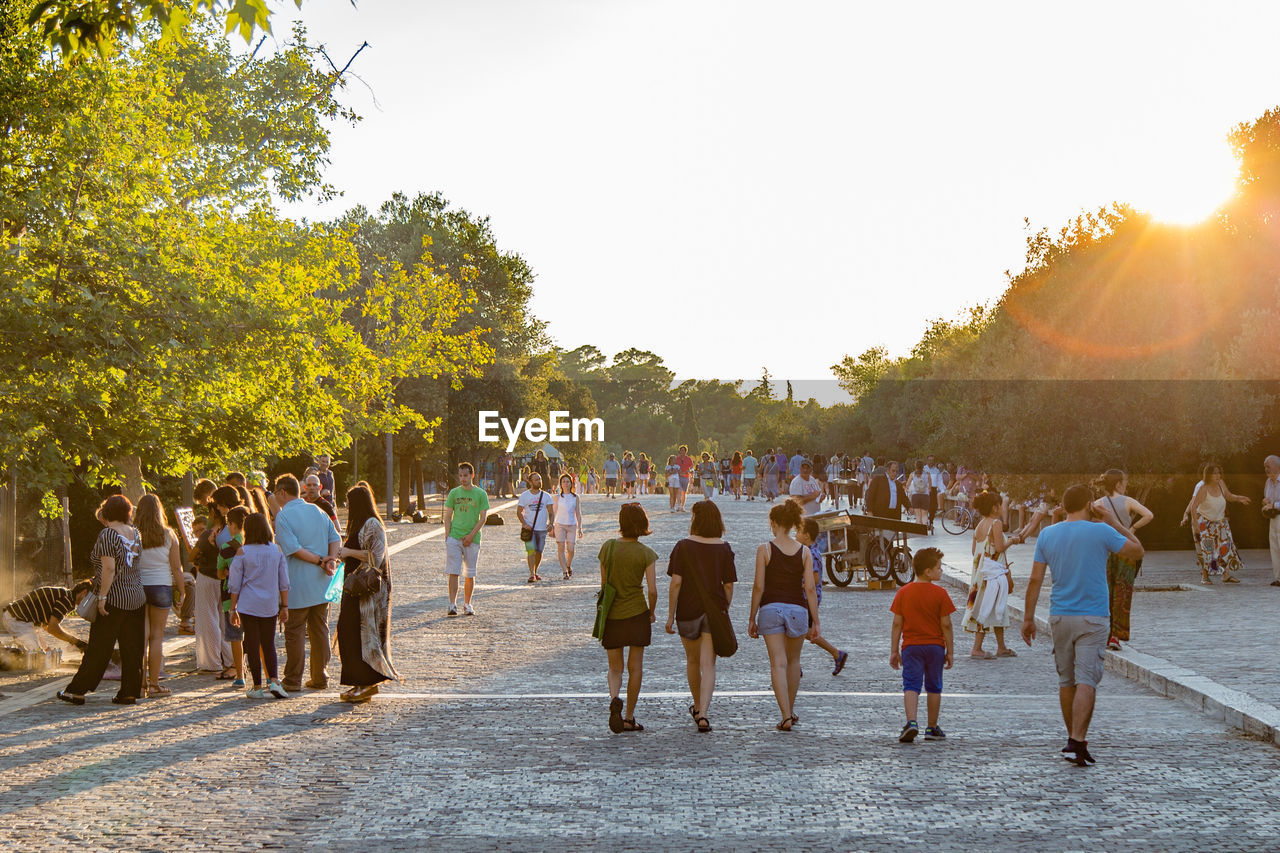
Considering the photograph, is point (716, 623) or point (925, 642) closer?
point (925, 642)

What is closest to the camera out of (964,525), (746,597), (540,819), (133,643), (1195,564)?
(540,819)

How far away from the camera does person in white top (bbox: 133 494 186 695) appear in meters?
10.4

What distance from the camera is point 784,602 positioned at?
8930 millimetres

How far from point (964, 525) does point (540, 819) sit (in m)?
26.4

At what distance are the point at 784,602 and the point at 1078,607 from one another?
1975mm

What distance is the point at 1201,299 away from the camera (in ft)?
78.2

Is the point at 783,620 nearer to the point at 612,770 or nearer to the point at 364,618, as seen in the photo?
the point at 612,770

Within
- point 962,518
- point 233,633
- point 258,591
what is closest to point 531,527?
point 233,633

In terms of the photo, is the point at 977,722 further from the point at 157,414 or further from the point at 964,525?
the point at 964,525

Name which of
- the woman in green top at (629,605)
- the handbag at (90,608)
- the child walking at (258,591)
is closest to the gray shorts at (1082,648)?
the woman in green top at (629,605)

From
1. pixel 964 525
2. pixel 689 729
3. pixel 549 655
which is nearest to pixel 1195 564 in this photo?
pixel 964 525

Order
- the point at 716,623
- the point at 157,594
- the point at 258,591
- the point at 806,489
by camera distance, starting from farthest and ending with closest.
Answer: the point at 806,489 < the point at 157,594 < the point at 258,591 < the point at 716,623

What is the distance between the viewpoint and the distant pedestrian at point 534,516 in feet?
62.1

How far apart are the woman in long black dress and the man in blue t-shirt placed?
4845 millimetres
